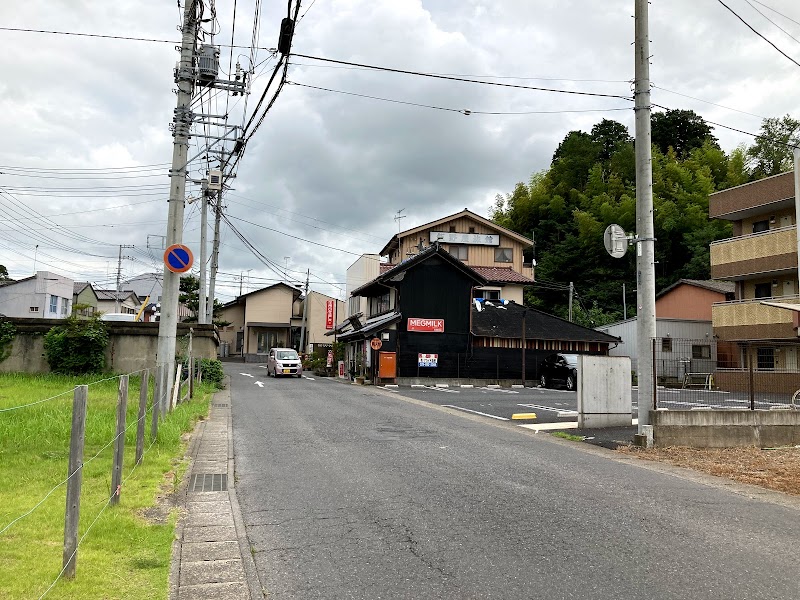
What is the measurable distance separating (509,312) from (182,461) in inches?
1197

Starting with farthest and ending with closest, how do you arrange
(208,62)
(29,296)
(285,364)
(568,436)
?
(29,296) → (285,364) → (208,62) → (568,436)

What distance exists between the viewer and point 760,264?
2845 centimetres

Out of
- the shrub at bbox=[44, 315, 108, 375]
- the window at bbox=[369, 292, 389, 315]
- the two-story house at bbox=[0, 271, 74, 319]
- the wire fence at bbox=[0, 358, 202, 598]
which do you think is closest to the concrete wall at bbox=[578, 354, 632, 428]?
the wire fence at bbox=[0, 358, 202, 598]

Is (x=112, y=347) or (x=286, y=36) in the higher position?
(x=286, y=36)

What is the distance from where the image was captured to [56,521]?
5.52m

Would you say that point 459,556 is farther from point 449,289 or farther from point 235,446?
point 449,289

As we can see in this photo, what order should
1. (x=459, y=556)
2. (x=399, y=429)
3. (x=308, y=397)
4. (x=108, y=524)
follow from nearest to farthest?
(x=459, y=556) → (x=108, y=524) → (x=399, y=429) → (x=308, y=397)

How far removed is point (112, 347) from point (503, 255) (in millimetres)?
34197

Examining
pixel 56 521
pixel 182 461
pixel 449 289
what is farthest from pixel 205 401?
pixel 449 289

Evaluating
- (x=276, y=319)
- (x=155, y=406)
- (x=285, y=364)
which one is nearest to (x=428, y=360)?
(x=285, y=364)

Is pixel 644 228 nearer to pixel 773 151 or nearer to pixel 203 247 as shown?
pixel 203 247

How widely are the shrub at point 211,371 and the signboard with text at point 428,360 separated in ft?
36.9

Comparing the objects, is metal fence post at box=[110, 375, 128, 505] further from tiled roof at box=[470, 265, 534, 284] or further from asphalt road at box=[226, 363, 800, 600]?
tiled roof at box=[470, 265, 534, 284]

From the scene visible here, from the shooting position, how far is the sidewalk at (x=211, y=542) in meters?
4.32
